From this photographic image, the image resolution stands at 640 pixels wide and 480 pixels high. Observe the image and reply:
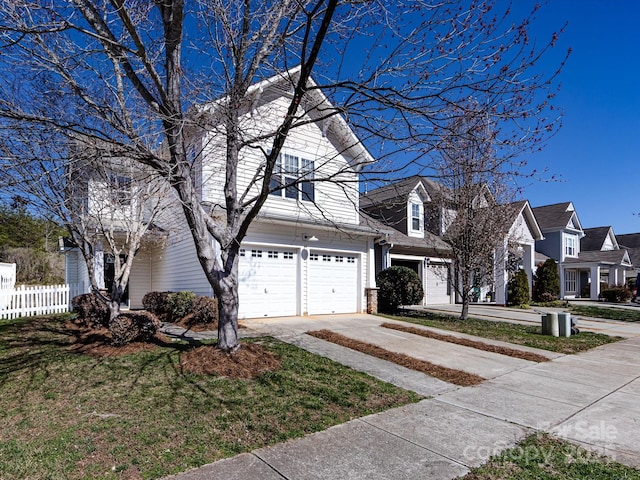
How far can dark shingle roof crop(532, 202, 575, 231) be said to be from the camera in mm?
31017

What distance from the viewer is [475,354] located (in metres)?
8.93

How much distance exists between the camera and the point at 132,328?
7.75m

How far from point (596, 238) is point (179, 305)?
40.3 metres

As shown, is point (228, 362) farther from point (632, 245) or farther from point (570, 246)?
point (632, 245)

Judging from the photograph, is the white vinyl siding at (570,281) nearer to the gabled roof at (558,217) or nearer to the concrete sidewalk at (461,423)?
the gabled roof at (558,217)

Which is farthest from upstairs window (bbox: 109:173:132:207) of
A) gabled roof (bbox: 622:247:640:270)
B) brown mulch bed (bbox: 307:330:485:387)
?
gabled roof (bbox: 622:247:640:270)

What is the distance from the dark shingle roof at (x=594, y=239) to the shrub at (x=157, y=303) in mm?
38963

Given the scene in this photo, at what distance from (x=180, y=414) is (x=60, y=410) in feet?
4.93

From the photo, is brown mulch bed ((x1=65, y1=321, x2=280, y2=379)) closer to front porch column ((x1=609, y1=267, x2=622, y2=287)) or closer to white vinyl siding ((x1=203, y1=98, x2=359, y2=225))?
white vinyl siding ((x1=203, y1=98, x2=359, y2=225))

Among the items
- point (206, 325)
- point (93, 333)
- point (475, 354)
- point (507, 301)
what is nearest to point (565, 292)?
point (507, 301)

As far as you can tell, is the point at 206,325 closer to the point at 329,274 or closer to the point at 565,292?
the point at 329,274


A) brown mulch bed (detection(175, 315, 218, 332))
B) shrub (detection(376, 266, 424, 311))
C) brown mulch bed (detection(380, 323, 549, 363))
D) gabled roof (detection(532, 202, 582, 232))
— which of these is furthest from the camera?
gabled roof (detection(532, 202, 582, 232))

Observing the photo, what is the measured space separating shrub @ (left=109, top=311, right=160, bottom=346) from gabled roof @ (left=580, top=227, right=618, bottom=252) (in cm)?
4066

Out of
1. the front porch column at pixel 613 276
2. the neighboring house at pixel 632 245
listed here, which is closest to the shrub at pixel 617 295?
the front porch column at pixel 613 276
